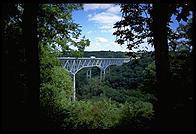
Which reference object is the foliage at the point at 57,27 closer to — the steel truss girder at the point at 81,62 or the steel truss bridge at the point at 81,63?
the steel truss bridge at the point at 81,63

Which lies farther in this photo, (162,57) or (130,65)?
(130,65)

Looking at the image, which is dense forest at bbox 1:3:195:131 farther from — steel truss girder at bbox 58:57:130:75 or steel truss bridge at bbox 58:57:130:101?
steel truss girder at bbox 58:57:130:75

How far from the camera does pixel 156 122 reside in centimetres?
372

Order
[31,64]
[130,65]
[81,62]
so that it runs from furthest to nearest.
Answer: [81,62], [130,65], [31,64]

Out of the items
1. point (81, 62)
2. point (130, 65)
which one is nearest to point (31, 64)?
point (130, 65)

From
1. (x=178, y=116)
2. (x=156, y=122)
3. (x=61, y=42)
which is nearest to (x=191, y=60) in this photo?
(x=178, y=116)

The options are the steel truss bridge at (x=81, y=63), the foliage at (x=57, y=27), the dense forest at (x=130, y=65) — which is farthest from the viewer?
the steel truss bridge at (x=81, y=63)

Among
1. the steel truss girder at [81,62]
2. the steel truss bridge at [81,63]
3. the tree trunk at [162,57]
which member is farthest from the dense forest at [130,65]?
the steel truss girder at [81,62]

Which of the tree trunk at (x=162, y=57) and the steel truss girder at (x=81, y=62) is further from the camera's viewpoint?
the steel truss girder at (x=81, y=62)

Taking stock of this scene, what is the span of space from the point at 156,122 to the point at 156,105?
34cm

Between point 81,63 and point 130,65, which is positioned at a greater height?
point 81,63

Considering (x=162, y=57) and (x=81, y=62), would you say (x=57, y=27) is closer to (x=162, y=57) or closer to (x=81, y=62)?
(x=162, y=57)

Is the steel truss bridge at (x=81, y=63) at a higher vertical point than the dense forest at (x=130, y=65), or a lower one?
higher

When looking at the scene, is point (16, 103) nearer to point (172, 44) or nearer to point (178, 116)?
point (178, 116)
